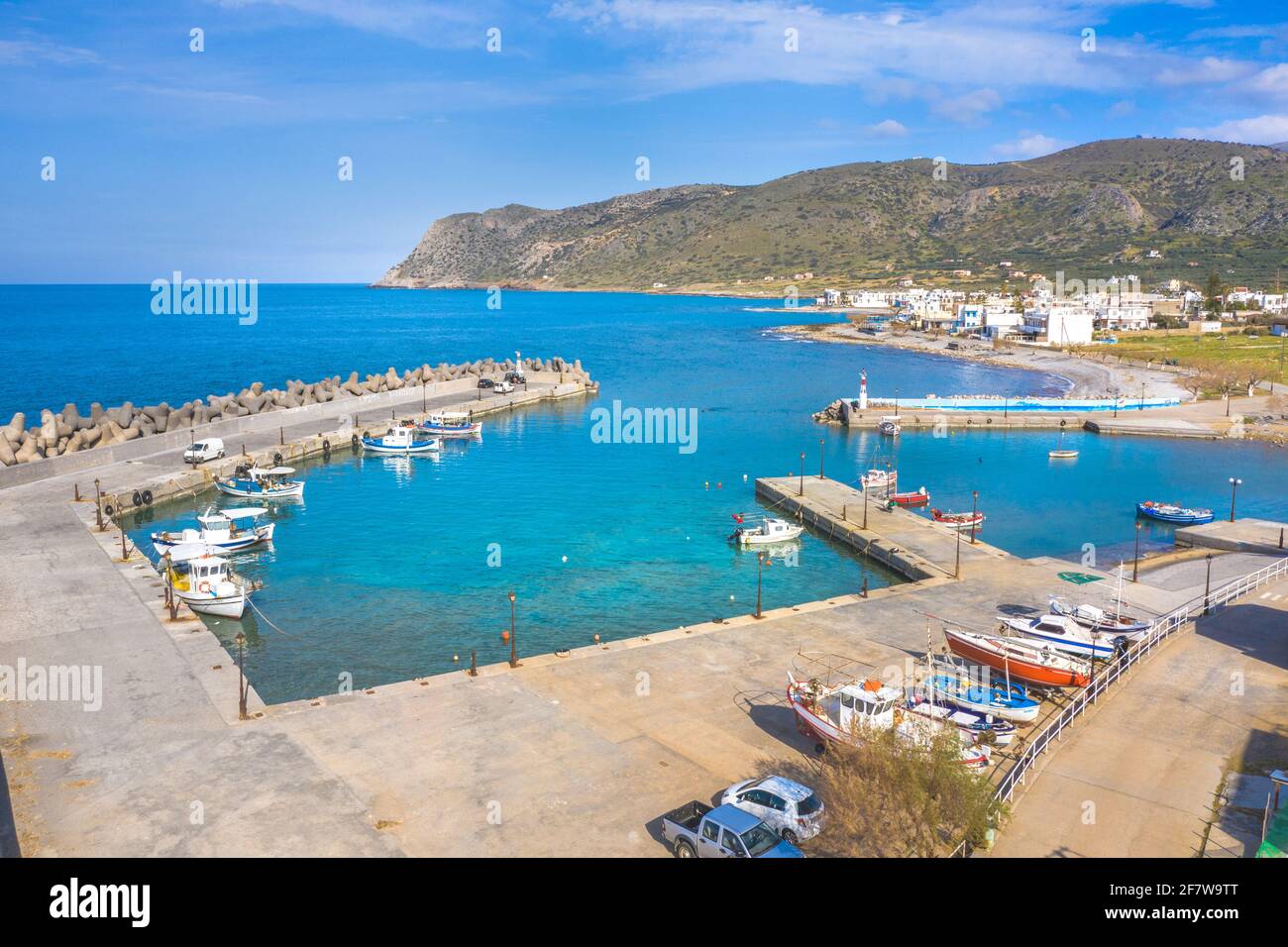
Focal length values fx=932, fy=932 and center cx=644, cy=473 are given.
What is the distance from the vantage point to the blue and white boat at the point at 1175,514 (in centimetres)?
4341

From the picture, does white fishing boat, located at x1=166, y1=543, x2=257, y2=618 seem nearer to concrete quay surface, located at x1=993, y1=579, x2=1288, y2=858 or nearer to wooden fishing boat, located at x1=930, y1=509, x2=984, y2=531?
concrete quay surface, located at x1=993, y1=579, x2=1288, y2=858

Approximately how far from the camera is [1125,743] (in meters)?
18.5

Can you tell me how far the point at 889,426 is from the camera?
223 feet

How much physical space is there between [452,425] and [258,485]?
851 inches

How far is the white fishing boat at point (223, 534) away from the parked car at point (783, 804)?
25.8 metres

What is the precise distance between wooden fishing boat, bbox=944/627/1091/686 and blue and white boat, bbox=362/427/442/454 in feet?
138

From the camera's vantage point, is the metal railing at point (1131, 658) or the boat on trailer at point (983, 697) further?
the boat on trailer at point (983, 697)

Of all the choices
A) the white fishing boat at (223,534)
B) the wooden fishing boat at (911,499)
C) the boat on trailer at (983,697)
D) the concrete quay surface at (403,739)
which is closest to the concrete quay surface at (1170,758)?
the boat on trailer at (983,697)

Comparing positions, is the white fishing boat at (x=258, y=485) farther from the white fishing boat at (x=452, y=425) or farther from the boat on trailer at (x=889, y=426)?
the boat on trailer at (x=889, y=426)

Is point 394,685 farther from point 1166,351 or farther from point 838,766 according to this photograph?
point 1166,351

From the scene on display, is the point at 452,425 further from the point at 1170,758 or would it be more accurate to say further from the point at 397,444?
the point at 1170,758
